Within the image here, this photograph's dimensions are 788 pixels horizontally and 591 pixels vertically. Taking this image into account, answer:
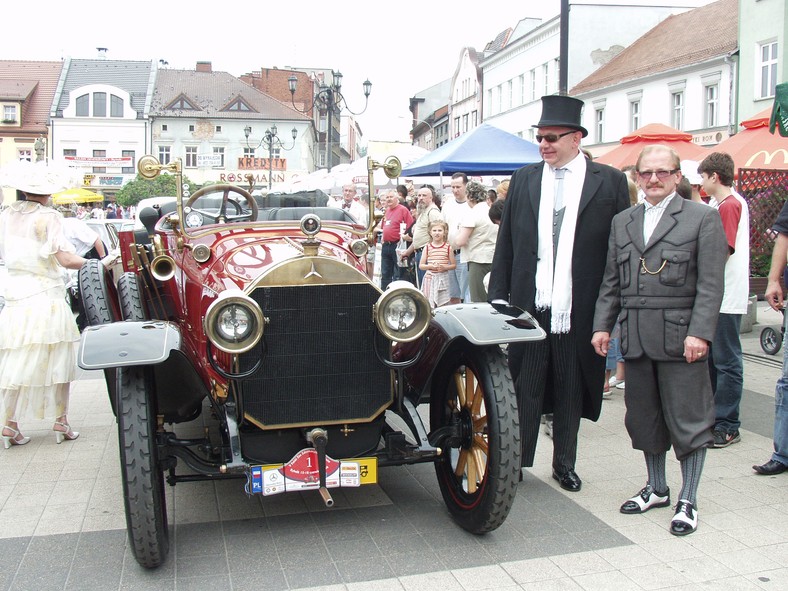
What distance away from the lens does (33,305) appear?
17.7 feet

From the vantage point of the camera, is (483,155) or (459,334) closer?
(459,334)

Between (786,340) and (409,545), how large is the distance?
251cm

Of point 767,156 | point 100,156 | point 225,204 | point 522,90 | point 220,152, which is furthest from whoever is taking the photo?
point 220,152

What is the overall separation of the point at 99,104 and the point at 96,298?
61.3 meters

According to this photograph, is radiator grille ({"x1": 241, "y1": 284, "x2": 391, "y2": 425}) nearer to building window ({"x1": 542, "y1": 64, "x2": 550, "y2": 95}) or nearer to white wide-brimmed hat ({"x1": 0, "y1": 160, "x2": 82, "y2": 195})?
white wide-brimmed hat ({"x1": 0, "y1": 160, "x2": 82, "y2": 195})

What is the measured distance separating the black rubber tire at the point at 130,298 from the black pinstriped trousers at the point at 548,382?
242 centimetres

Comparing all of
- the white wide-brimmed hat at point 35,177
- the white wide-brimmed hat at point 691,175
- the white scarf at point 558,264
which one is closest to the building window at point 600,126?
the white wide-brimmed hat at point 691,175

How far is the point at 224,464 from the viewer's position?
3.60m

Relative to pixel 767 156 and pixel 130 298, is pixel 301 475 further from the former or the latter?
pixel 767 156

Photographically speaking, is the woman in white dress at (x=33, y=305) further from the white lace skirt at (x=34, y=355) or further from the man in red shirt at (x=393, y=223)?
the man in red shirt at (x=393, y=223)

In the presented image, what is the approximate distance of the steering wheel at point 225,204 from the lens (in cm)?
567

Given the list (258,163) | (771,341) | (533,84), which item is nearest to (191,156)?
(258,163)

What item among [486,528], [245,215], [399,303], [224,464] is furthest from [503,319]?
[245,215]

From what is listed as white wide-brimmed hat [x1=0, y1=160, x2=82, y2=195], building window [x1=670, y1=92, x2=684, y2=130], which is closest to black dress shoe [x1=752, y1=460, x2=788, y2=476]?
white wide-brimmed hat [x1=0, y1=160, x2=82, y2=195]
